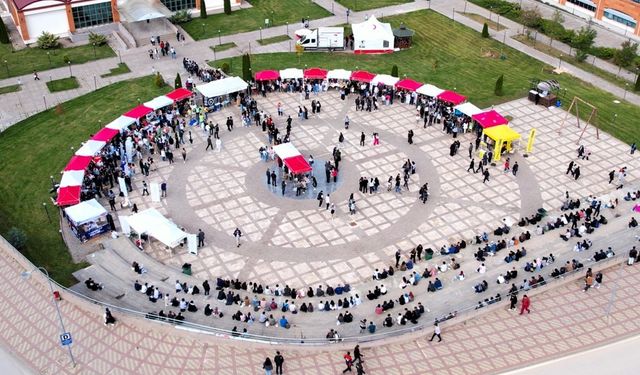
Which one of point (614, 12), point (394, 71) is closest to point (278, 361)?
point (394, 71)

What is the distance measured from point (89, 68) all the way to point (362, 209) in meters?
35.8

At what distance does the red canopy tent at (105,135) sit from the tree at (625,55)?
48243 millimetres

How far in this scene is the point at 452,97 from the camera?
204 feet

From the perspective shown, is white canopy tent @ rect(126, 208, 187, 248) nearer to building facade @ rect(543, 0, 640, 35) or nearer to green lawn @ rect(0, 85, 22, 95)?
green lawn @ rect(0, 85, 22, 95)

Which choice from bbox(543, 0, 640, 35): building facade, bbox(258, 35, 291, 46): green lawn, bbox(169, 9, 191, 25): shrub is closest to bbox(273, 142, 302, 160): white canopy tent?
bbox(258, 35, 291, 46): green lawn

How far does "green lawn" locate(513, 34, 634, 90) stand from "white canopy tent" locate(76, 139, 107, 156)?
151 feet

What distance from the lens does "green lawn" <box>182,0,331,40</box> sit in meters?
79.7

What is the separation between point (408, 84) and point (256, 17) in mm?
26303

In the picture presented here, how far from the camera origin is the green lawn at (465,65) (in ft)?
212

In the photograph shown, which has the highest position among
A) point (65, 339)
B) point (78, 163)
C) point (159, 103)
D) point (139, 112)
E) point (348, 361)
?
point (159, 103)

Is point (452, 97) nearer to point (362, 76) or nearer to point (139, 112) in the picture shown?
point (362, 76)

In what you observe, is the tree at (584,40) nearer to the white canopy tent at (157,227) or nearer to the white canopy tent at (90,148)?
the white canopy tent at (157,227)

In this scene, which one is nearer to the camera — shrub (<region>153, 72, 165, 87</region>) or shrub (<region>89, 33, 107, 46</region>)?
shrub (<region>153, 72, 165, 87</region>)

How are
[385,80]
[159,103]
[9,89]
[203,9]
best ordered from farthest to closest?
[203,9]
[9,89]
[385,80]
[159,103]
